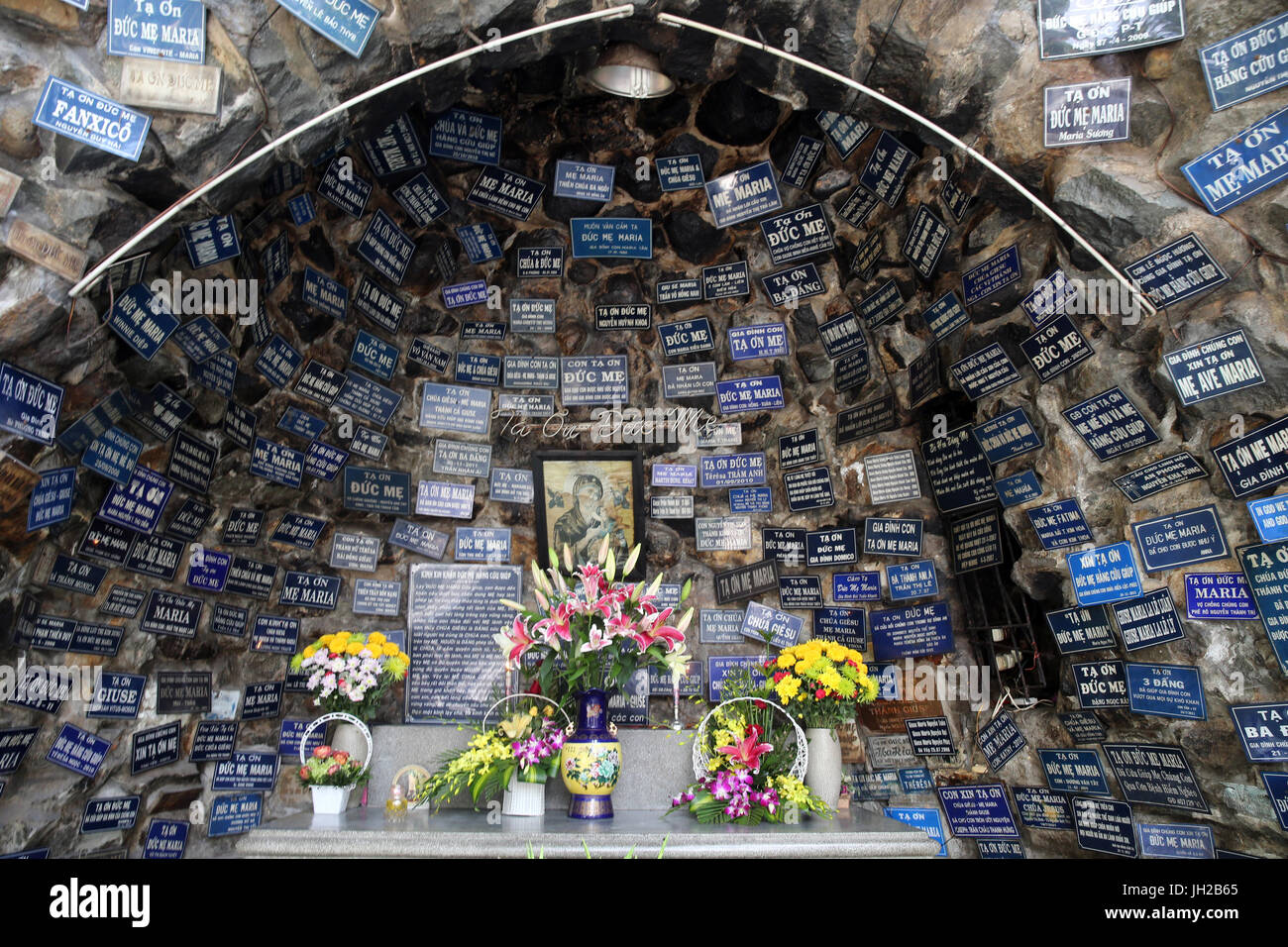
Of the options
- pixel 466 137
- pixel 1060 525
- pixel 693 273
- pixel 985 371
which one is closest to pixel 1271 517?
pixel 1060 525

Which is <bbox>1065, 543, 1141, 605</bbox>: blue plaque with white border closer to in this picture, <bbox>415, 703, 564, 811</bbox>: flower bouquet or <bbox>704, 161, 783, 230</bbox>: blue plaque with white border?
<bbox>415, 703, 564, 811</bbox>: flower bouquet

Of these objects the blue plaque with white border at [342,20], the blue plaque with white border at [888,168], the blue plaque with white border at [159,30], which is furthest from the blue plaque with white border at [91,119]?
the blue plaque with white border at [888,168]

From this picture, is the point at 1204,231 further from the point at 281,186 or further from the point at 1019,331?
the point at 281,186

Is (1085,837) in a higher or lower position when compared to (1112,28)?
lower

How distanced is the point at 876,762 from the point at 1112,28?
426 cm

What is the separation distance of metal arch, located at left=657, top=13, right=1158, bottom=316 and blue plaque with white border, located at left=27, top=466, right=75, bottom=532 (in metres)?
3.63

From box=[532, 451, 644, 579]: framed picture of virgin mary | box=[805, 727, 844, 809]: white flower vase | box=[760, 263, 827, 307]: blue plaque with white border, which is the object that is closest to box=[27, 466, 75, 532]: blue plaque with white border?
box=[532, 451, 644, 579]: framed picture of virgin mary

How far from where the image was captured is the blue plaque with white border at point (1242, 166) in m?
4.05

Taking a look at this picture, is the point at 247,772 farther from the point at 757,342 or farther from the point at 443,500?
the point at 757,342

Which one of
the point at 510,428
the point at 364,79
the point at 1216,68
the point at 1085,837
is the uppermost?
the point at 364,79

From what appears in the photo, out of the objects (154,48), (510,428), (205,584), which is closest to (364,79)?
(154,48)

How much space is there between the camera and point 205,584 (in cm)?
567

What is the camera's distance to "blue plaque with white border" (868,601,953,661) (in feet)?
19.5

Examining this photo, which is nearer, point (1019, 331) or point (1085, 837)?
point (1085, 837)
